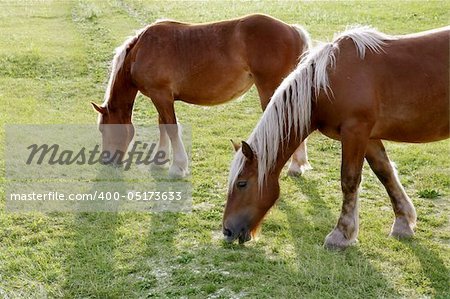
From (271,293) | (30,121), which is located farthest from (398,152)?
(30,121)

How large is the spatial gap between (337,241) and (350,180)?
1.96 ft

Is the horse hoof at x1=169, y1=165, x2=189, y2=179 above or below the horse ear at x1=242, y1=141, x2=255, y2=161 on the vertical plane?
below

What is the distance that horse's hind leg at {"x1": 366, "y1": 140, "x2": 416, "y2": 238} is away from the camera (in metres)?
5.30

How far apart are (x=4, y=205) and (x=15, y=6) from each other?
63.0 ft

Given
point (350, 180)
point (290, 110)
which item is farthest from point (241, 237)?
point (290, 110)

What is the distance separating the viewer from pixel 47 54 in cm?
1427

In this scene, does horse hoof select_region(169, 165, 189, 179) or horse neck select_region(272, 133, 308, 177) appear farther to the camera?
horse hoof select_region(169, 165, 189, 179)

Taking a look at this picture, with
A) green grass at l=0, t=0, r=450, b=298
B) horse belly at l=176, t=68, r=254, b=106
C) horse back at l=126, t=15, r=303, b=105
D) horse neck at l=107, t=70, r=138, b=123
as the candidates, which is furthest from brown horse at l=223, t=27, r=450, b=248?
horse neck at l=107, t=70, r=138, b=123

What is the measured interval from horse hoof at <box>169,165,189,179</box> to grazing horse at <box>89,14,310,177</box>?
0.04ft

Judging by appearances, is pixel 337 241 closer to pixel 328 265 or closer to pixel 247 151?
pixel 328 265

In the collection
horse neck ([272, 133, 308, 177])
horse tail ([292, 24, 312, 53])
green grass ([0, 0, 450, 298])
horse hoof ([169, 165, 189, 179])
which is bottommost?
horse hoof ([169, 165, 189, 179])

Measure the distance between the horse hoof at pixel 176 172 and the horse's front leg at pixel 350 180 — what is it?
255 centimetres

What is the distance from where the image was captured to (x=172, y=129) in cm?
708

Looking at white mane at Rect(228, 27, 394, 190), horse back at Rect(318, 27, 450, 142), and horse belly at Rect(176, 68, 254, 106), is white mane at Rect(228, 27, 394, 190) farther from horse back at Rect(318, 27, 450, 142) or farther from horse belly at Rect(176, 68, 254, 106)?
horse belly at Rect(176, 68, 254, 106)
